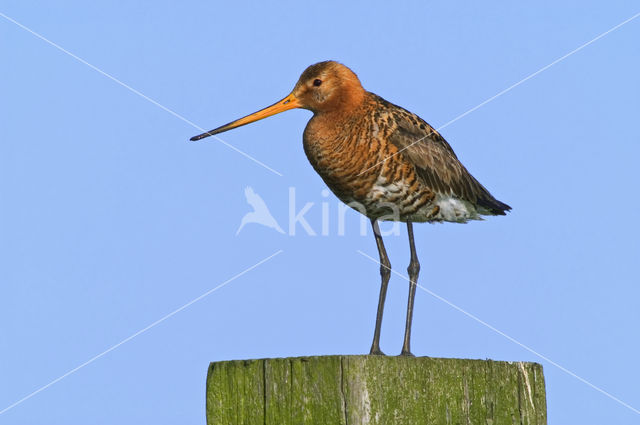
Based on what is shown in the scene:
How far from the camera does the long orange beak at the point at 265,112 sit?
314 inches

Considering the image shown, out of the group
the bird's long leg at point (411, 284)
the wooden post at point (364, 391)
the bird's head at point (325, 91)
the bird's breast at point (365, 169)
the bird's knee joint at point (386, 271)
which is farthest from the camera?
the bird's knee joint at point (386, 271)

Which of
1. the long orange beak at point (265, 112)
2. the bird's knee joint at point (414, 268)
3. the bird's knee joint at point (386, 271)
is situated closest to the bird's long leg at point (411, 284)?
the bird's knee joint at point (414, 268)

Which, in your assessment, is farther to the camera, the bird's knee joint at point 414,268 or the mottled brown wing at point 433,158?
the bird's knee joint at point 414,268

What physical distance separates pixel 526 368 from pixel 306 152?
3.44 meters

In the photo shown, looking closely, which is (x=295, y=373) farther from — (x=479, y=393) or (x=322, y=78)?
(x=322, y=78)

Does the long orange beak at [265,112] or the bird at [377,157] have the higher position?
the long orange beak at [265,112]

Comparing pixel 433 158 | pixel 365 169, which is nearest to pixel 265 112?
pixel 365 169

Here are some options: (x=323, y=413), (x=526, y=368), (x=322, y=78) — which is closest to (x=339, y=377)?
(x=323, y=413)

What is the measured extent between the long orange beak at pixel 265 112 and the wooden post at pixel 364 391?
3.84 m

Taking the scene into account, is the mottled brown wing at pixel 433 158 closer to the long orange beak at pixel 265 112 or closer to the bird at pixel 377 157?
the bird at pixel 377 157

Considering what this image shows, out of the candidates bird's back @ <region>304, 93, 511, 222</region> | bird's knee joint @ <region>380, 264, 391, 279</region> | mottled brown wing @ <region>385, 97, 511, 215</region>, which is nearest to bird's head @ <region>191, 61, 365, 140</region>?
bird's back @ <region>304, 93, 511, 222</region>

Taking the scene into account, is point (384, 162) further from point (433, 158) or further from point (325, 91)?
point (325, 91)

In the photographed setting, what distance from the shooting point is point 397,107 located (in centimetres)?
795

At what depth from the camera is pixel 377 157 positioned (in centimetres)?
736
